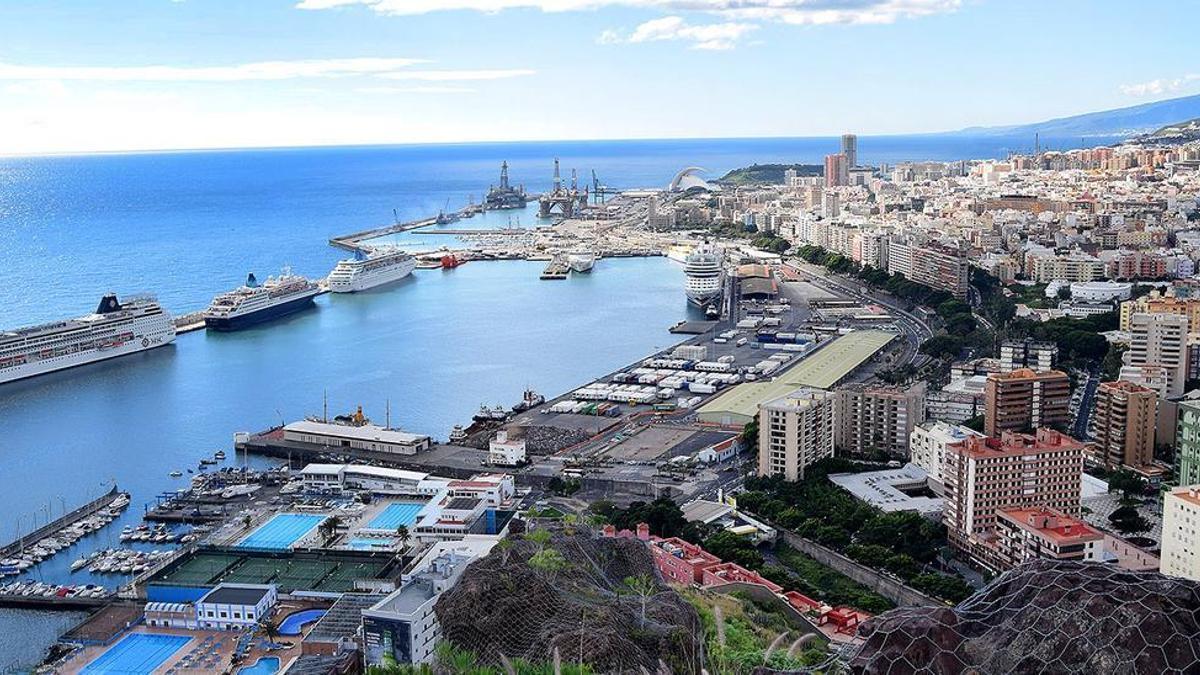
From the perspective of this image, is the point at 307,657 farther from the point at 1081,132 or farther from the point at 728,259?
the point at 1081,132

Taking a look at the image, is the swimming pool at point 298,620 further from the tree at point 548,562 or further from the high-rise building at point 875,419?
the high-rise building at point 875,419

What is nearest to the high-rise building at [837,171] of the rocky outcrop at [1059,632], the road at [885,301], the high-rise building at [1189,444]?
the road at [885,301]

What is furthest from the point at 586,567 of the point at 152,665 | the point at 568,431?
the point at 568,431

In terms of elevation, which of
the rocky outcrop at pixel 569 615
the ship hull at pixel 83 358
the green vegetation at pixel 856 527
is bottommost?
the green vegetation at pixel 856 527

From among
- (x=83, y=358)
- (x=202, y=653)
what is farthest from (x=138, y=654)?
(x=83, y=358)

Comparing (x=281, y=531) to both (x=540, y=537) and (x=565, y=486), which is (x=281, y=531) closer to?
(x=565, y=486)

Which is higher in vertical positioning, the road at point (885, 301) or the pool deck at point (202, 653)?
the pool deck at point (202, 653)

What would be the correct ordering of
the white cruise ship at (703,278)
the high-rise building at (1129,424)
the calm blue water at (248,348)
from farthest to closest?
the white cruise ship at (703,278), the calm blue water at (248,348), the high-rise building at (1129,424)

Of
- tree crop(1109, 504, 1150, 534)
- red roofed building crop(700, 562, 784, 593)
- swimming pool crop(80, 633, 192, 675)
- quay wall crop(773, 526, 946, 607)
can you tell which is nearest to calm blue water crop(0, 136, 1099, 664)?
swimming pool crop(80, 633, 192, 675)
